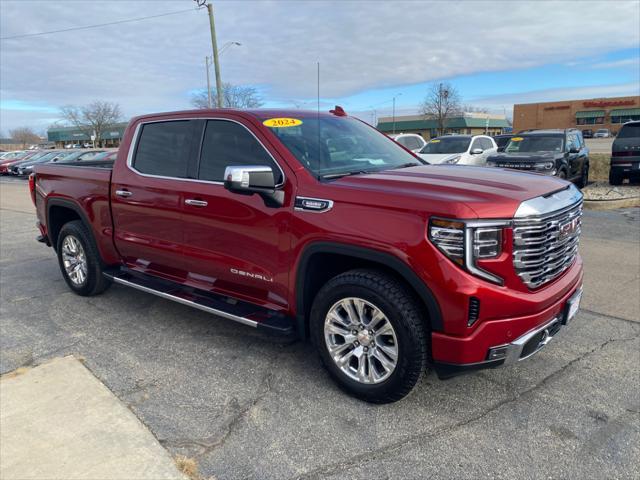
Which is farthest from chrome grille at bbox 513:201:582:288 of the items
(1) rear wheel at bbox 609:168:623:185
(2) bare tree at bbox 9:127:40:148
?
(2) bare tree at bbox 9:127:40:148

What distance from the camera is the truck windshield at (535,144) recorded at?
13.0 meters

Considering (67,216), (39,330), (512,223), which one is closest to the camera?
(512,223)

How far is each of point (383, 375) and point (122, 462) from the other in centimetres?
159

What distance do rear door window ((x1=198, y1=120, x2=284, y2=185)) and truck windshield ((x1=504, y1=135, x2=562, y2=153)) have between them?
11.1 m

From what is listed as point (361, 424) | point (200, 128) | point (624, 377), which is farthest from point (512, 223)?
point (200, 128)

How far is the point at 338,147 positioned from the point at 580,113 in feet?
292

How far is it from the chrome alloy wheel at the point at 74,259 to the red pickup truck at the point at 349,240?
822 millimetres

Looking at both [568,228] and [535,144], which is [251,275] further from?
[535,144]

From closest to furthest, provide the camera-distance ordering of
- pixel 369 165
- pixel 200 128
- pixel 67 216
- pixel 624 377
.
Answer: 1. pixel 624 377
2. pixel 369 165
3. pixel 200 128
4. pixel 67 216

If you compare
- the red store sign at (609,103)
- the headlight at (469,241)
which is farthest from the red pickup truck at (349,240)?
the red store sign at (609,103)

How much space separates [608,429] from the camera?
2992 mm

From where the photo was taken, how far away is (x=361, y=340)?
127 inches

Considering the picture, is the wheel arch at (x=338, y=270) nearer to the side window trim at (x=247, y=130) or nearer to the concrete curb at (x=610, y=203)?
the side window trim at (x=247, y=130)

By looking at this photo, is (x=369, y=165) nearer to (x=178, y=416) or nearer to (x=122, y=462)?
(x=178, y=416)
